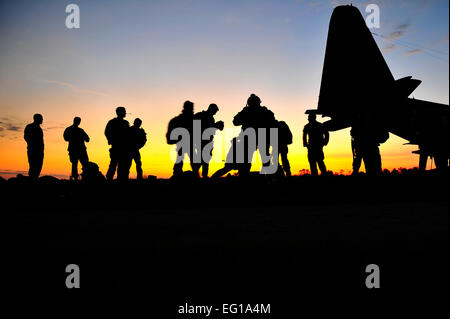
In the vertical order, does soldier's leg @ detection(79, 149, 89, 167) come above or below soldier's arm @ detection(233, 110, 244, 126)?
below

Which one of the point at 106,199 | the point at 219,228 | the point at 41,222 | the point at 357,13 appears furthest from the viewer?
the point at 357,13

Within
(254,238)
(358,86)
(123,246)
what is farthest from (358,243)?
(358,86)

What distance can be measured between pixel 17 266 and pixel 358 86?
8.47m

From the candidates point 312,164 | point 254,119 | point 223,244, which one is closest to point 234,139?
point 254,119

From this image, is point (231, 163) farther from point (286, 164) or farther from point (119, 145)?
point (119, 145)

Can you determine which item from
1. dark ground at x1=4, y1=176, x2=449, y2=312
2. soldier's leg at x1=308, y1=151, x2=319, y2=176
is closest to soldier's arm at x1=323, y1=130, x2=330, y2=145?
soldier's leg at x1=308, y1=151, x2=319, y2=176

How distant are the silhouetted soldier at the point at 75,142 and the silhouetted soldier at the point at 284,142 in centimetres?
536

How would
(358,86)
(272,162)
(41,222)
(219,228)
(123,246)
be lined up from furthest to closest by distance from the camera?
1. (358,86)
2. (272,162)
3. (41,222)
4. (219,228)
5. (123,246)

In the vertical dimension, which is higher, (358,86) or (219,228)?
(358,86)

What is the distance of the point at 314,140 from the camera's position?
8398mm

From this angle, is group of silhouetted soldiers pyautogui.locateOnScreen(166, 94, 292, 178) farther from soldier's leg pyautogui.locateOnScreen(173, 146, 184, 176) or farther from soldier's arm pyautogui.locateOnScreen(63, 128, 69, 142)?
soldier's arm pyautogui.locateOnScreen(63, 128, 69, 142)

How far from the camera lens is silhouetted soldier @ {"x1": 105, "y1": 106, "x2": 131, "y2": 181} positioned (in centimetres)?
741
